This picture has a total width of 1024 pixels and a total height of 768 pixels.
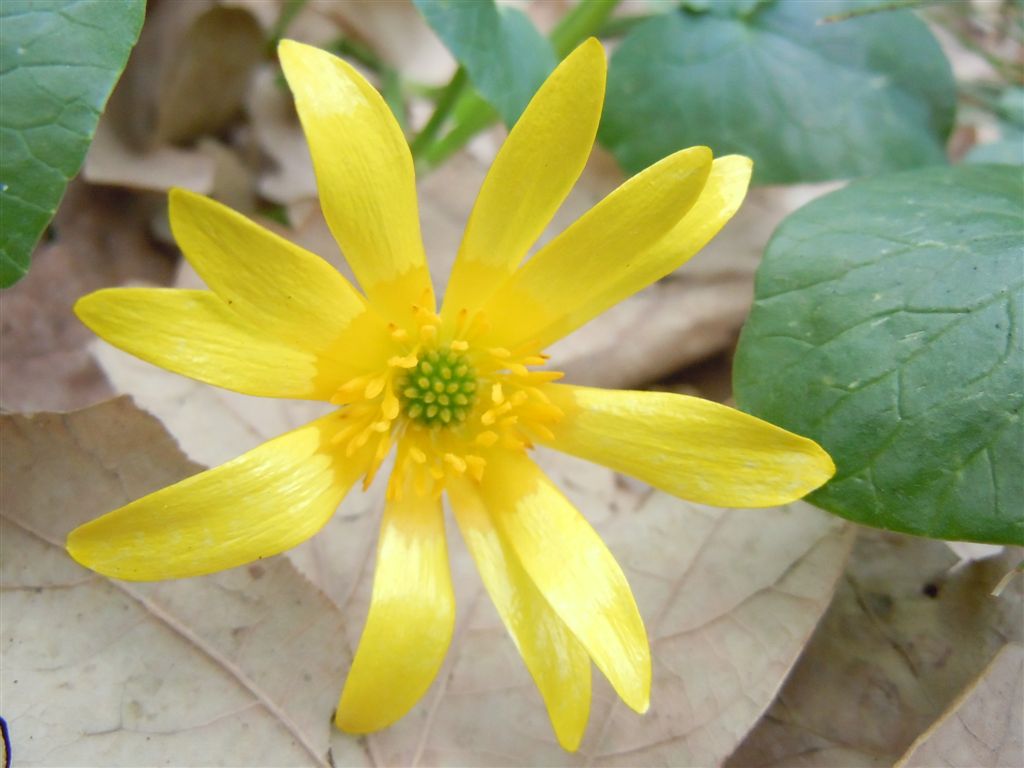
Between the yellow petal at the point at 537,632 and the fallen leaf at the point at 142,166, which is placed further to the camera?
the fallen leaf at the point at 142,166

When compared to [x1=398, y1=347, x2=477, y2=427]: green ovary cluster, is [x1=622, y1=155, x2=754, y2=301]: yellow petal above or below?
above

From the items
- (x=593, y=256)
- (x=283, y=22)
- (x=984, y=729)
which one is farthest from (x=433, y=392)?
(x=283, y=22)

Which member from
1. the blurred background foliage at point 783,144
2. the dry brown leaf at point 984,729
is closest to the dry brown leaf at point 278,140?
the blurred background foliage at point 783,144

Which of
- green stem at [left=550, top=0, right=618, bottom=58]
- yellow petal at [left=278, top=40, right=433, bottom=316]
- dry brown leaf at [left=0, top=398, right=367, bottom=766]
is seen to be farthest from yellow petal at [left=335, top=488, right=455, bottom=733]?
green stem at [left=550, top=0, right=618, bottom=58]

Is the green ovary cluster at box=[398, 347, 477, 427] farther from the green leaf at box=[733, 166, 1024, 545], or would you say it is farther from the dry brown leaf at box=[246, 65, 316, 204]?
the dry brown leaf at box=[246, 65, 316, 204]

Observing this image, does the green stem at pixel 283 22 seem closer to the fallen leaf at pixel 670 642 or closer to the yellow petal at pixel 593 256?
the yellow petal at pixel 593 256

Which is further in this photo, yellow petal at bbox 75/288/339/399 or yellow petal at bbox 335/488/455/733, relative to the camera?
yellow petal at bbox 335/488/455/733

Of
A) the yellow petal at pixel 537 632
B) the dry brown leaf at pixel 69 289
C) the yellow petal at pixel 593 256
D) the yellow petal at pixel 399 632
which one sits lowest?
the dry brown leaf at pixel 69 289
